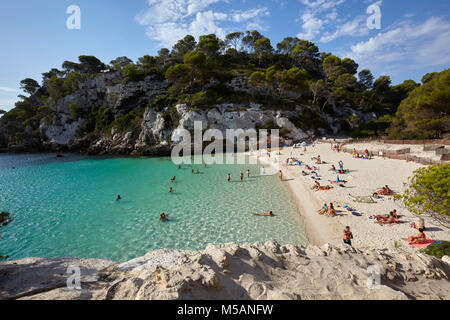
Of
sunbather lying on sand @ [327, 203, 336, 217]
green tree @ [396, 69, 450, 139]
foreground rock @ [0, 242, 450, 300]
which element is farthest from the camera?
green tree @ [396, 69, 450, 139]

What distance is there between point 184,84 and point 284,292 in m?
44.6

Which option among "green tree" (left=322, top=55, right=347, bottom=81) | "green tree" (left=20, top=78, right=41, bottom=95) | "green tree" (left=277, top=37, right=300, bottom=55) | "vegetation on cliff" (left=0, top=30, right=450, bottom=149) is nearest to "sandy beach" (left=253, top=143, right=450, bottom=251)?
"vegetation on cliff" (left=0, top=30, right=450, bottom=149)

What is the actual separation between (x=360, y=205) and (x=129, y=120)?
144 feet

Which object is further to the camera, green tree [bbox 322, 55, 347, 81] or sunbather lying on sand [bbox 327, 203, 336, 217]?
green tree [bbox 322, 55, 347, 81]

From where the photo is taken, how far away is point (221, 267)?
4.38 m

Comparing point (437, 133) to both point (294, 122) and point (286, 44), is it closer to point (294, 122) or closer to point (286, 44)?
point (294, 122)

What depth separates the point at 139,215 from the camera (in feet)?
38.6

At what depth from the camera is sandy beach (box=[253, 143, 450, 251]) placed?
25.9ft

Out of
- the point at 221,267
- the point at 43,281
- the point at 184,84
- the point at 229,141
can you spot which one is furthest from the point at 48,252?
the point at 184,84

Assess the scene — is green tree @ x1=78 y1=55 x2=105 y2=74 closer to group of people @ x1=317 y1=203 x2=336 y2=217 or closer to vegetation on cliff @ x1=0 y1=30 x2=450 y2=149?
vegetation on cliff @ x1=0 y1=30 x2=450 y2=149

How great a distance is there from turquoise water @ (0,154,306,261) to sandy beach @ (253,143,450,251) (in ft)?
3.51

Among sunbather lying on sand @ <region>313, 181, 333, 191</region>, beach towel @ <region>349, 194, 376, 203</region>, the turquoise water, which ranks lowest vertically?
the turquoise water

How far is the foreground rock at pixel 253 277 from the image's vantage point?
361 cm

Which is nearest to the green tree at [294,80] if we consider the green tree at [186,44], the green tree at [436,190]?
the green tree at [186,44]
